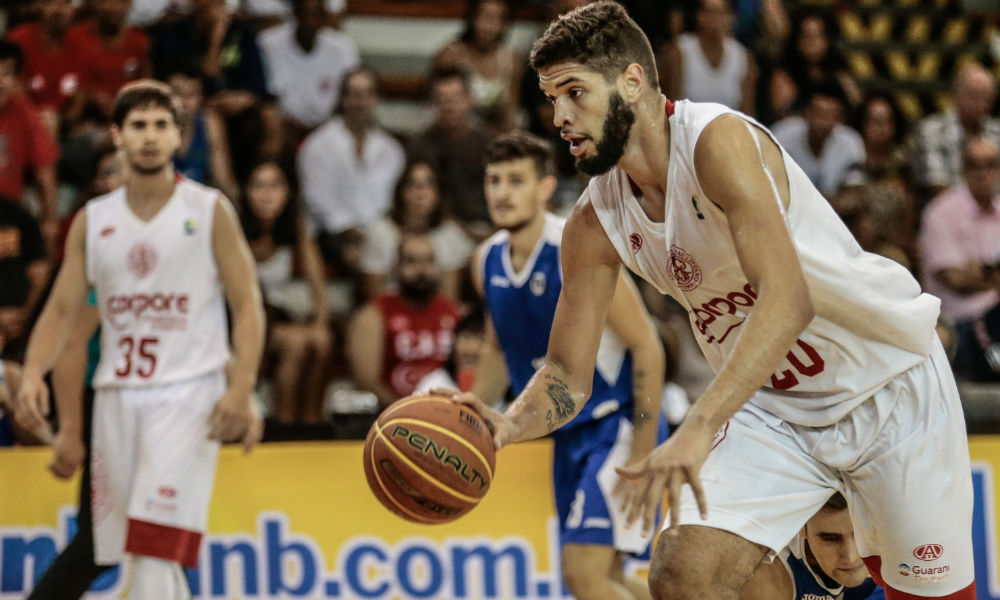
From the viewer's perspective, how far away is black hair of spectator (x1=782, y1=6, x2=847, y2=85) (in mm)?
9836

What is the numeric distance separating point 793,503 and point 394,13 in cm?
782

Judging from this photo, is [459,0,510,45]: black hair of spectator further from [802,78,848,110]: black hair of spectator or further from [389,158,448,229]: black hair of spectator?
[802,78,848,110]: black hair of spectator

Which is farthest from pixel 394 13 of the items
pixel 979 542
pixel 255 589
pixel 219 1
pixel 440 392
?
pixel 440 392

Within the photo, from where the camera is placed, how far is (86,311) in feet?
18.2

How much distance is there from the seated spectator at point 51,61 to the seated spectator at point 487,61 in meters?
2.52

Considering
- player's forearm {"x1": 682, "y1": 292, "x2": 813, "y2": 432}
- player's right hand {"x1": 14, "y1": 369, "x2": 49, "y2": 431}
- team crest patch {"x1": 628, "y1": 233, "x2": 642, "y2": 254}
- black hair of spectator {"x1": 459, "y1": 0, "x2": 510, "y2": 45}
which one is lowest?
player's right hand {"x1": 14, "y1": 369, "x2": 49, "y2": 431}

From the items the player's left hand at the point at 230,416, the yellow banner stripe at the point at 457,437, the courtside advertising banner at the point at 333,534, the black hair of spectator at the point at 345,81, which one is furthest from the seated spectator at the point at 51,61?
the yellow banner stripe at the point at 457,437

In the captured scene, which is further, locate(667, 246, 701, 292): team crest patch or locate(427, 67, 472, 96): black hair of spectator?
locate(427, 67, 472, 96): black hair of spectator

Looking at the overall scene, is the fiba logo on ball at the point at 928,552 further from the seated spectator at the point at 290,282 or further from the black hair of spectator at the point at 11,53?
the black hair of spectator at the point at 11,53

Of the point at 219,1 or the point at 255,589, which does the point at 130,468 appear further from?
the point at 219,1

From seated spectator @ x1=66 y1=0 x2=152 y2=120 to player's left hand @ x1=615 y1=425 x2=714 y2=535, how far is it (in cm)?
639

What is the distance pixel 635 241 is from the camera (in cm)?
346

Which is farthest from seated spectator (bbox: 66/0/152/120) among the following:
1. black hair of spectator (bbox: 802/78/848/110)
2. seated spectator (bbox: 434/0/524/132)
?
black hair of spectator (bbox: 802/78/848/110)

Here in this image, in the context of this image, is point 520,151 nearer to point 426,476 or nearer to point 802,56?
point 426,476
